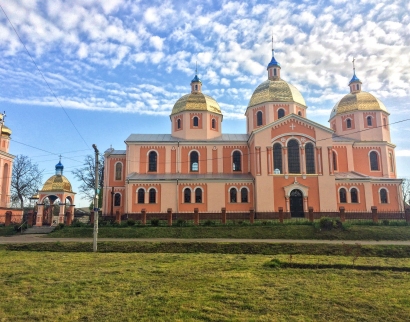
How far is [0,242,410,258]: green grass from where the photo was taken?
591 inches

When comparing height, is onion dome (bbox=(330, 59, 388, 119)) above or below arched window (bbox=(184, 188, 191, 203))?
above

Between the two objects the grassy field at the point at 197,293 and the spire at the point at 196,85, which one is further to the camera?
the spire at the point at 196,85

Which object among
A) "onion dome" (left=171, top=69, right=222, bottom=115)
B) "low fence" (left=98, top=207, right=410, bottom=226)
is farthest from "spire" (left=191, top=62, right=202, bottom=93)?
"low fence" (left=98, top=207, right=410, bottom=226)

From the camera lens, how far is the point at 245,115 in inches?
1448

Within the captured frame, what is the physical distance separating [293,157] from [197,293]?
24.0 metres

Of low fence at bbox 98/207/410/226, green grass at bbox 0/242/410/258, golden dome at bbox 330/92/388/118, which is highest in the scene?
golden dome at bbox 330/92/388/118

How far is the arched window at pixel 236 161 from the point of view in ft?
109

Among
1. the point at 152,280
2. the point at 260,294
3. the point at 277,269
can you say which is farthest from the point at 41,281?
the point at 277,269

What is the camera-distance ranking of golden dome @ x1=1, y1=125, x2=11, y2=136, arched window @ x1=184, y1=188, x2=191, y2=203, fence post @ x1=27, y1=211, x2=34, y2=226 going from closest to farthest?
fence post @ x1=27, y1=211, x2=34, y2=226 < arched window @ x1=184, y1=188, x2=191, y2=203 < golden dome @ x1=1, y1=125, x2=11, y2=136

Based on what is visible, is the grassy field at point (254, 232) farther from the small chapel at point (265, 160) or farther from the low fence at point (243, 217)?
the small chapel at point (265, 160)

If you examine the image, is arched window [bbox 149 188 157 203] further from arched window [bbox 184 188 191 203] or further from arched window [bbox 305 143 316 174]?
arched window [bbox 305 143 316 174]

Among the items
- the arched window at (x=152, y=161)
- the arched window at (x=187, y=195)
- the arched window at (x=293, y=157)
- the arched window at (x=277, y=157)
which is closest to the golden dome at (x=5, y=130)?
the arched window at (x=152, y=161)

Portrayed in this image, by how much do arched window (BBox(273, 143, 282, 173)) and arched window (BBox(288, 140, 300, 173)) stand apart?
2.79 feet

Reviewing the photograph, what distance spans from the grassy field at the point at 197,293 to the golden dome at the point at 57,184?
17922 millimetres
